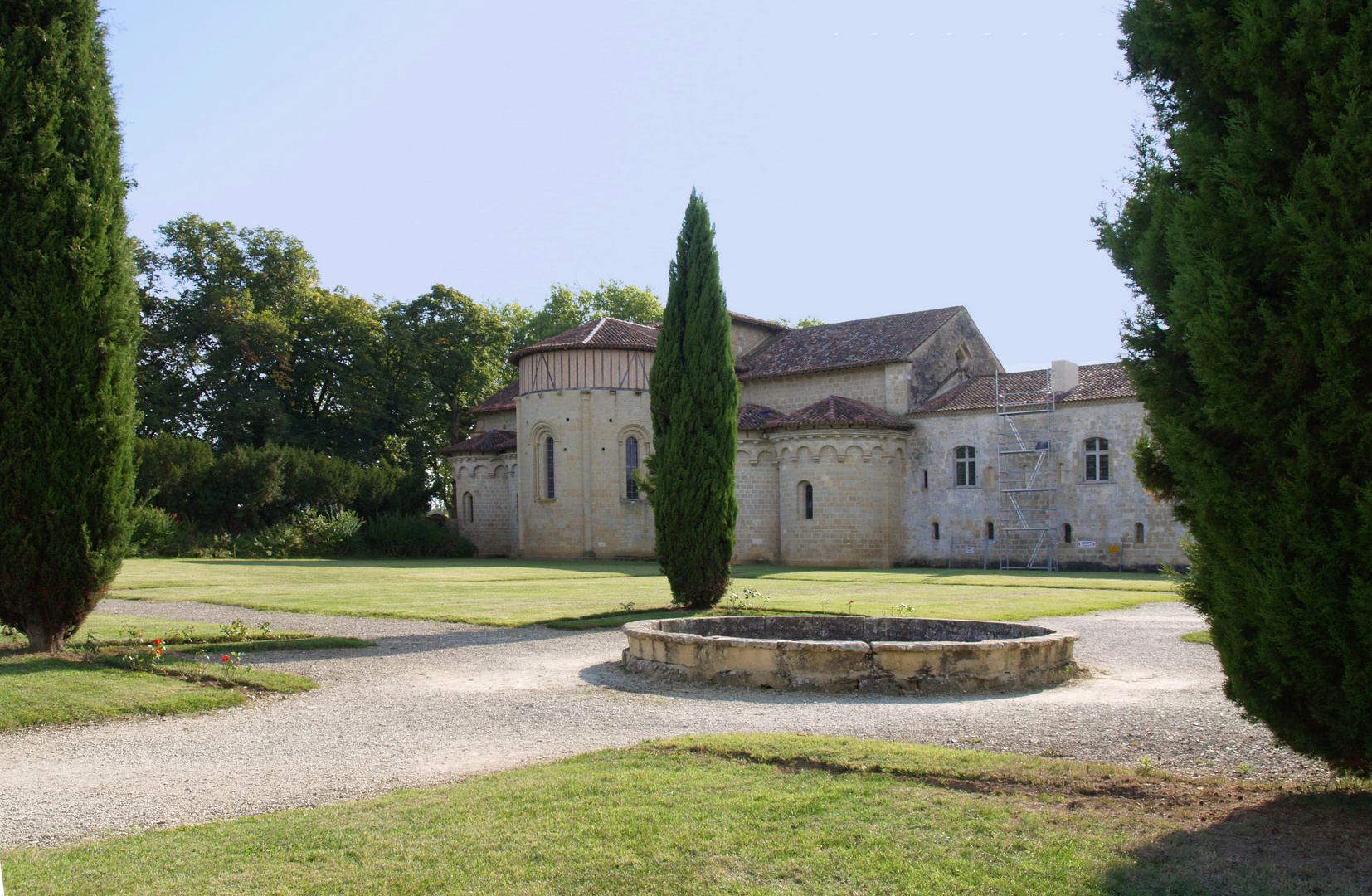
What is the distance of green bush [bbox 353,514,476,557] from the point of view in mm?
37281

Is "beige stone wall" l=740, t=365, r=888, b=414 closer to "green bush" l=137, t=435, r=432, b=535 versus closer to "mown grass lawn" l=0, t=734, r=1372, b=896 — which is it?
"green bush" l=137, t=435, r=432, b=535

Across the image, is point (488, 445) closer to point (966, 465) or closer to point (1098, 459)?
point (966, 465)

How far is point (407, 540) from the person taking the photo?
37.5 metres

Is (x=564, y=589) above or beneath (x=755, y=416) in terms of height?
beneath

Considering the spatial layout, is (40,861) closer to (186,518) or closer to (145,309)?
(186,518)

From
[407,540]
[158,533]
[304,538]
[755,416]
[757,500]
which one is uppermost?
[755,416]

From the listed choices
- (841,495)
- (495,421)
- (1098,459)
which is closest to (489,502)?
(495,421)

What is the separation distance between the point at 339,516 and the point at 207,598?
20.4 m

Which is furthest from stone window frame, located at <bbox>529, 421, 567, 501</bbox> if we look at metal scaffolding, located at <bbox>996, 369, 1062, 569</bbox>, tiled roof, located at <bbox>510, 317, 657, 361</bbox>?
metal scaffolding, located at <bbox>996, 369, 1062, 569</bbox>

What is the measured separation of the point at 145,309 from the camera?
41.0 m

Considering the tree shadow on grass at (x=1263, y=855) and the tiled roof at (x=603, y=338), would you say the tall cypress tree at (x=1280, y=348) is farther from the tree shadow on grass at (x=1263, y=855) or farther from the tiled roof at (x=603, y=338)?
the tiled roof at (x=603, y=338)

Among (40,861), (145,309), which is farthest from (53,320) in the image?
(145,309)

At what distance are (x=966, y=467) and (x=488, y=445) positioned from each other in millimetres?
18133

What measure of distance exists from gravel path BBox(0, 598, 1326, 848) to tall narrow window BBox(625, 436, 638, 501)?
2424cm
